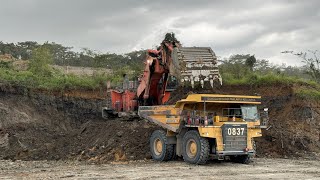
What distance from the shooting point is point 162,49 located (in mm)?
16516

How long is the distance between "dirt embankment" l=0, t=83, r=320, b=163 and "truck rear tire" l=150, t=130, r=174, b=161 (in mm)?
649

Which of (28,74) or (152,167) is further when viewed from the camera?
(28,74)

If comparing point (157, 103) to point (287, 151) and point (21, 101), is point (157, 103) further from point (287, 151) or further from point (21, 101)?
point (21, 101)

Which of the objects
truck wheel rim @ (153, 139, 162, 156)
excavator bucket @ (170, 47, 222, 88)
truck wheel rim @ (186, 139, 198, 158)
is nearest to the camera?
truck wheel rim @ (186, 139, 198, 158)

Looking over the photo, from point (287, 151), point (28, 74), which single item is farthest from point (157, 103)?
point (28, 74)

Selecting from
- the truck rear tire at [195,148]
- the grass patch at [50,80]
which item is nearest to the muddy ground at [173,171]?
the truck rear tire at [195,148]

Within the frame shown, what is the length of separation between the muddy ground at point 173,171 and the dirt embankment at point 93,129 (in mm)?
1999

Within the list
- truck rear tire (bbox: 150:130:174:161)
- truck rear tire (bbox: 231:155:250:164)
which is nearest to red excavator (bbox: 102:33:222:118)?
truck rear tire (bbox: 150:130:174:161)

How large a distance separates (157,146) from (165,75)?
10.3 feet

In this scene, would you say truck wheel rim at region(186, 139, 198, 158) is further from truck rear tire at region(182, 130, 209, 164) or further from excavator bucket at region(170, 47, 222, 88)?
excavator bucket at region(170, 47, 222, 88)

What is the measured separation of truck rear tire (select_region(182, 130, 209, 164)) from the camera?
14078 millimetres

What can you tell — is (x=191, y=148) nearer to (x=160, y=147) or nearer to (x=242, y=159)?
(x=160, y=147)

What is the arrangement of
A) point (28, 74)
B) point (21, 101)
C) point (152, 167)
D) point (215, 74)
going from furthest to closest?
point (28, 74) < point (21, 101) < point (215, 74) < point (152, 167)

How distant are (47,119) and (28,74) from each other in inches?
139
